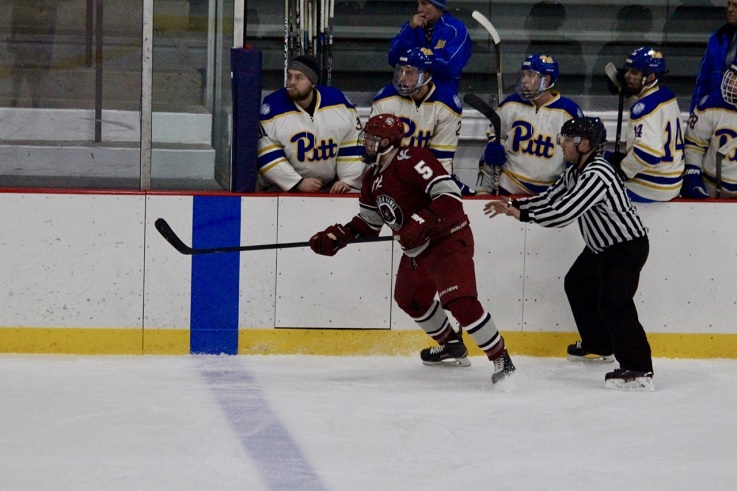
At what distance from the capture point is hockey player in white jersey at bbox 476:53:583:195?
15.3 feet

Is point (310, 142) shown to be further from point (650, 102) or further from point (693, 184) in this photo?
point (693, 184)

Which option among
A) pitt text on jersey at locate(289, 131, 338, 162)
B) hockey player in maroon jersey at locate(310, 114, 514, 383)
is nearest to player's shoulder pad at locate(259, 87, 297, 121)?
pitt text on jersey at locate(289, 131, 338, 162)

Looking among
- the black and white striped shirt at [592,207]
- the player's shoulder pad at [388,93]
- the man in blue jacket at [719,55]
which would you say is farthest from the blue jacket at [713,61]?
the player's shoulder pad at [388,93]

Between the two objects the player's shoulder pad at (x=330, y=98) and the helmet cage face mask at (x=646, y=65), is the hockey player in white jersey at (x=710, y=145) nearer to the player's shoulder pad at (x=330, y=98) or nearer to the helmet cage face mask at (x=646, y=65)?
the helmet cage face mask at (x=646, y=65)

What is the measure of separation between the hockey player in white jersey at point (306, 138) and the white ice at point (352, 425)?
0.72 metres

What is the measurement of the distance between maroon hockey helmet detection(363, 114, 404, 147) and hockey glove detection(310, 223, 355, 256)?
378 millimetres

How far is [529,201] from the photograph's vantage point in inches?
167

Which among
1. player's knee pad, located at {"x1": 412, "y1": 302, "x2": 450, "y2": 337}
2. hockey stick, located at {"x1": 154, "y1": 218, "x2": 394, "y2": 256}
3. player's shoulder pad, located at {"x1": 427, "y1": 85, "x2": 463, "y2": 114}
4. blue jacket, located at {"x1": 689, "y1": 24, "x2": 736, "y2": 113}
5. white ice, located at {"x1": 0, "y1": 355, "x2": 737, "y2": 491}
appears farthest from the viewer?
blue jacket, located at {"x1": 689, "y1": 24, "x2": 736, "y2": 113}

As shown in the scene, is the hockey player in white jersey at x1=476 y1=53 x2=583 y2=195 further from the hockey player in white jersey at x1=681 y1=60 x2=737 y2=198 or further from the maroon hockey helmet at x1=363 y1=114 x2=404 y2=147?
the maroon hockey helmet at x1=363 y1=114 x2=404 y2=147

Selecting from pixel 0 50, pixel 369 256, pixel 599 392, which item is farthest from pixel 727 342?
pixel 0 50

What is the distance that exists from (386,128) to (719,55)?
5.55 feet

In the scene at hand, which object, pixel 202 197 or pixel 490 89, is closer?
pixel 202 197

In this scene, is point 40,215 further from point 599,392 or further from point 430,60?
point 599,392

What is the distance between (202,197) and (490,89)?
86.4 inches
